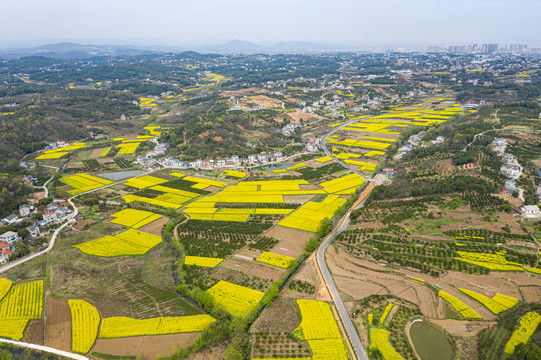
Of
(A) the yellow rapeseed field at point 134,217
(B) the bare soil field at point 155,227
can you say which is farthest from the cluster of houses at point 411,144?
(A) the yellow rapeseed field at point 134,217

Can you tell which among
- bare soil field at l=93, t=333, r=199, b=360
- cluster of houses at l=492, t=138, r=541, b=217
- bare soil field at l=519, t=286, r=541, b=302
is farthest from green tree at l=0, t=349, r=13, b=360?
cluster of houses at l=492, t=138, r=541, b=217

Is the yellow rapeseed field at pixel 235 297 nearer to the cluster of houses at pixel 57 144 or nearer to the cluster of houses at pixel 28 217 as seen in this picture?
the cluster of houses at pixel 28 217

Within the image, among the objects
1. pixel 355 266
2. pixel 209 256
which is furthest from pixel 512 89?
pixel 209 256

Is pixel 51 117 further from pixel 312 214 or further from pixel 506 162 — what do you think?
pixel 506 162

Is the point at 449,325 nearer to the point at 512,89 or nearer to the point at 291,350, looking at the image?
the point at 291,350

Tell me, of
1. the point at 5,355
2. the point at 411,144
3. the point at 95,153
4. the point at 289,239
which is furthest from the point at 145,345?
the point at 411,144

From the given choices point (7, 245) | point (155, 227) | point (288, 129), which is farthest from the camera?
point (288, 129)
